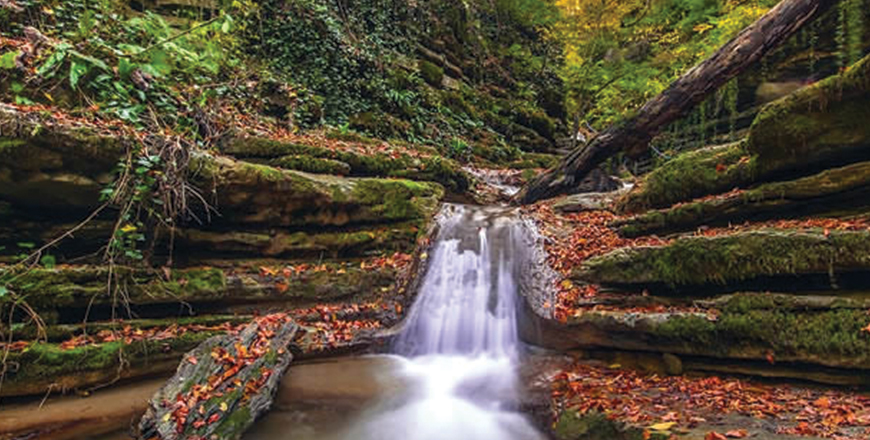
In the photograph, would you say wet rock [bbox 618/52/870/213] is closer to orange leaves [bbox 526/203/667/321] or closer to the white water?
orange leaves [bbox 526/203/667/321]

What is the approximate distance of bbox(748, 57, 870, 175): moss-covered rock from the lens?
443 cm

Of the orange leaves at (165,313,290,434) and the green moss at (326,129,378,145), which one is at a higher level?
the green moss at (326,129,378,145)

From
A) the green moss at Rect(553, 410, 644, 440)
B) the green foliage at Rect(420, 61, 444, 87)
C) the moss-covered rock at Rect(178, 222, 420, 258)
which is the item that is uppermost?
the green foliage at Rect(420, 61, 444, 87)

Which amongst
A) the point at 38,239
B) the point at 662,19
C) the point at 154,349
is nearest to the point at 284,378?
the point at 154,349

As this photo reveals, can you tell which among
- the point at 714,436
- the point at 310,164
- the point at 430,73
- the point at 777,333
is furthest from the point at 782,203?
the point at 430,73

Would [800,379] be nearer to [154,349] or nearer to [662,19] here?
[154,349]

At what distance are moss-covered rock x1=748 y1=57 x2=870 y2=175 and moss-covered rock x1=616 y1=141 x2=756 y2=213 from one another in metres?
0.33

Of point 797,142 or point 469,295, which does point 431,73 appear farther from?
point 797,142

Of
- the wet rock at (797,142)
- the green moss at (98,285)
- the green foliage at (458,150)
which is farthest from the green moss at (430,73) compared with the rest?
the green moss at (98,285)

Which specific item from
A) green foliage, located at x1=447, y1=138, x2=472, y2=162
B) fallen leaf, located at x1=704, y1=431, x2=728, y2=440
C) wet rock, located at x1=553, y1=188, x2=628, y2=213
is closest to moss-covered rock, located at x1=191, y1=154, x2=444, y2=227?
wet rock, located at x1=553, y1=188, x2=628, y2=213

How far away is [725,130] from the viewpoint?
1040 cm

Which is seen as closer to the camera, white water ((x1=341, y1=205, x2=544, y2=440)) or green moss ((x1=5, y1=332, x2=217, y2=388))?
green moss ((x1=5, y1=332, x2=217, y2=388))

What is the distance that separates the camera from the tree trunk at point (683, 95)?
20.3 feet

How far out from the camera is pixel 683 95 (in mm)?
7508
